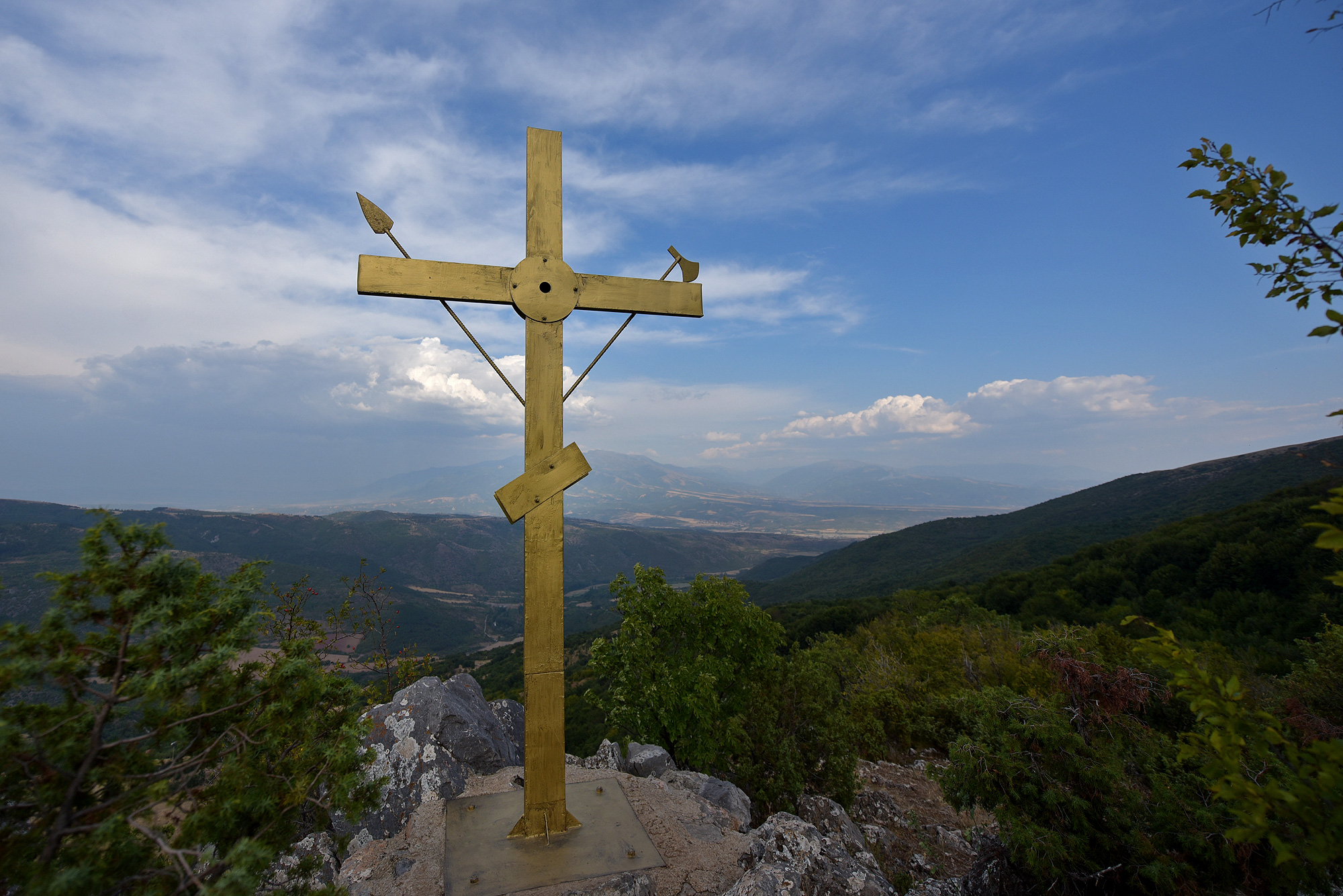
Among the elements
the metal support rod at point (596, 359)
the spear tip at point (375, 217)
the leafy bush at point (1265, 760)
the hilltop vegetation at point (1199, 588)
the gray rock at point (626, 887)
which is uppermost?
the spear tip at point (375, 217)

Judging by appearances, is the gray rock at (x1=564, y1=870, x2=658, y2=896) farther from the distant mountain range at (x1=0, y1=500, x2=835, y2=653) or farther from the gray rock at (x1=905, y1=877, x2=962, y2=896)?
the distant mountain range at (x1=0, y1=500, x2=835, y2=653)

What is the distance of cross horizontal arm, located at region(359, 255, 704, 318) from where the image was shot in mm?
4738

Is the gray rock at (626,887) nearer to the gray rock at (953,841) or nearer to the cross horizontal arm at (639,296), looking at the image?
the cross horizontal arm at (639,296)

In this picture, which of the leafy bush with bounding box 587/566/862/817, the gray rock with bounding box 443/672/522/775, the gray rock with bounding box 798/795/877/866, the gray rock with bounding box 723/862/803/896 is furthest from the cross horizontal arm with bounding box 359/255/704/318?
the leafy bush with bounding box 587/566/862/817

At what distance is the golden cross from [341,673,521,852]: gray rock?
70.3 inches

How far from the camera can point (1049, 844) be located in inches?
186

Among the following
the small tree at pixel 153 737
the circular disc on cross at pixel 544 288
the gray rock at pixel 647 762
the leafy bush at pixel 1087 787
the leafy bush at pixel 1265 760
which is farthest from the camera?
the gray rock at pixel 647 762

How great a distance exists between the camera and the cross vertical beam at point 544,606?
484cm

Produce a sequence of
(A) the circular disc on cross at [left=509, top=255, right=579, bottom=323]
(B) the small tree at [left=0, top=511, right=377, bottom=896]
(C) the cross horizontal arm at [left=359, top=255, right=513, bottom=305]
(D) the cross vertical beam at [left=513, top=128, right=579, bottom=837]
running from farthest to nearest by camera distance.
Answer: (A) the circular disc on cross at [left=509, top=255, right=579, bottom=323]
(D) the cross vertical beam at [left=513, top=128, right=579, bottom=837]
(C) the cross horizontal arm at [left=359, top=255, right=513, bottom=305]
(B) the small tree at [left=0, top=511, right=377, bottom=896]

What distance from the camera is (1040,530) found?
10562 centimetres

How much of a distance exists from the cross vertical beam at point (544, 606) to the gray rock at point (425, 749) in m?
1.80

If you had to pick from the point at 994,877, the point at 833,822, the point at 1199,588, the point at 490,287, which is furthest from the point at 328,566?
the point at 994,877

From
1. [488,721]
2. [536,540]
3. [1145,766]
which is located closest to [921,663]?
[1145,766]

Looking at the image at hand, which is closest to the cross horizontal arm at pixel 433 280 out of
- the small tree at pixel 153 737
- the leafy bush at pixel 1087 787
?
the small tree at pixel 153 737
